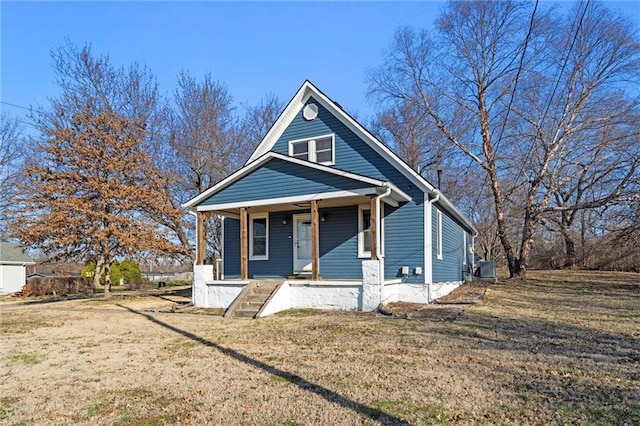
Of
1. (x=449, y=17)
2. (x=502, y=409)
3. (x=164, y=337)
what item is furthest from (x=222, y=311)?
(x=449, y=17)

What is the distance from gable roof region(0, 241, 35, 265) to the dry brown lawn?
24.5 metres

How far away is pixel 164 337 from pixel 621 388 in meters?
7.01

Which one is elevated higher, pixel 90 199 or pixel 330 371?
pixel 90 199

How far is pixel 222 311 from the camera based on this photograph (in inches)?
461

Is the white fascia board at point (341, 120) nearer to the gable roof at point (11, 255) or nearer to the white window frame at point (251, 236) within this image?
the white window frame at point (251, 236)

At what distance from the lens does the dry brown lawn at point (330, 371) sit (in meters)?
4.02

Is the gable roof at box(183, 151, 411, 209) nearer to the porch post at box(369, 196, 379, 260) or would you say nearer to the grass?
the porch post at box(369, 196, 379, 260)

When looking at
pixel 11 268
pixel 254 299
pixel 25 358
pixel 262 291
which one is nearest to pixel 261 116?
pixel 262 291

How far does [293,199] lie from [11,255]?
2826 cm

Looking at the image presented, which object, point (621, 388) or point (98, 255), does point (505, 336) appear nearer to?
point (621, 388)

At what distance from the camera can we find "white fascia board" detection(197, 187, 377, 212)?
11102 mm

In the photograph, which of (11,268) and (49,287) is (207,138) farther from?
(11,268)

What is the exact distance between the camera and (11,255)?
30656mm

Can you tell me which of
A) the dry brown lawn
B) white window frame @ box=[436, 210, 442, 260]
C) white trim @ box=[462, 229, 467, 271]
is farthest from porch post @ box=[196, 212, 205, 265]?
white trim @ box=[462, 229, 467, 271]
